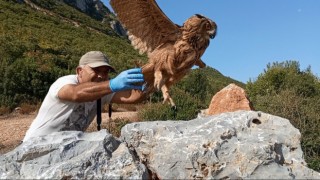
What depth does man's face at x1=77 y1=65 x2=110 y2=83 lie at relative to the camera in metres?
4.02

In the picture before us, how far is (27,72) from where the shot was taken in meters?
19.7

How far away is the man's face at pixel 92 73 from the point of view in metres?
4.02

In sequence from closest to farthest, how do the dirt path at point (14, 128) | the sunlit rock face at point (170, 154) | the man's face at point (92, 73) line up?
the sunlit rock face at point (170, 154), the man's face at point (92, 73), the dirt path at point (14, 128)

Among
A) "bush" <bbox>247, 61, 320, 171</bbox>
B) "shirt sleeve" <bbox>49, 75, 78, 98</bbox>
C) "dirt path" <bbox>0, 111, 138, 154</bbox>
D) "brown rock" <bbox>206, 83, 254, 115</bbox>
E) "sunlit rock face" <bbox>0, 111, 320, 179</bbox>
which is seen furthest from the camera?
"dirt path" <bbox>0, 111, 138, 154</bbox>

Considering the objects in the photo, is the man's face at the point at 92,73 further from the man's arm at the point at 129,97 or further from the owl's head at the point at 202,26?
the owl's head at the point at 202,26

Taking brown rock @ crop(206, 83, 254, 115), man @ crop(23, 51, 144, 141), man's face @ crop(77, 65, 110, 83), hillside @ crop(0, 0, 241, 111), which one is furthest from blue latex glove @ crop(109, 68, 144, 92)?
brown rock @ crop(206, 83, 254, 115)

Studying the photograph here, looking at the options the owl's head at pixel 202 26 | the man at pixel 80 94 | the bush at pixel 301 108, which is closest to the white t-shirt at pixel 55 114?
the man at pixel 80 94

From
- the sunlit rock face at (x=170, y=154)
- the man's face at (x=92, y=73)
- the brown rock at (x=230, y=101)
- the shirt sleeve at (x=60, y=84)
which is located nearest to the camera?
the sunlit rock face at (x=170, y=154)

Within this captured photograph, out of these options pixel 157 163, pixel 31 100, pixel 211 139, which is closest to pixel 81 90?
pixel 157 163

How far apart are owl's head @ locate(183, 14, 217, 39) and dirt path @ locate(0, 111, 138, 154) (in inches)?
332

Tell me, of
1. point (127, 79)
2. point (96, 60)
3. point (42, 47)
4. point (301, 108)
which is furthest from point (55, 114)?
point (42, 47)

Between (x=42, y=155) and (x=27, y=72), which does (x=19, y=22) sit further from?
(x=42, y=155)

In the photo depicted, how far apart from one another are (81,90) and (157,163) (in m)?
0.84

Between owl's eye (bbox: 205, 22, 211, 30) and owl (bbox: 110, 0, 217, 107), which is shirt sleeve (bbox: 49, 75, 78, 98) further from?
owl's eye (bbox: 205, 22, 211, 30)
